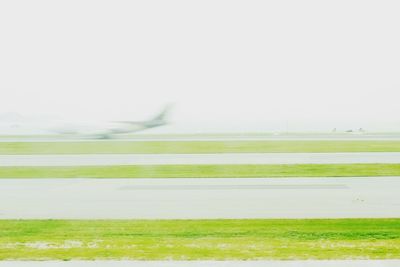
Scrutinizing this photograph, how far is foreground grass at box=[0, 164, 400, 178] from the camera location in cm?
1756

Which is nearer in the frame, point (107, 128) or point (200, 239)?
point (200, 239)

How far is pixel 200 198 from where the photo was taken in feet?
40.4

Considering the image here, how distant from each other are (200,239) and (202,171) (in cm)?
1100

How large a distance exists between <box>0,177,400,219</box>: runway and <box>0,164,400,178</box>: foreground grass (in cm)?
133

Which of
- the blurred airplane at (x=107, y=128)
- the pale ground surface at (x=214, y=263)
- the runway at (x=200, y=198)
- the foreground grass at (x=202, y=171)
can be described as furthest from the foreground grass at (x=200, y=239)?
the blurred airplane at (x=107, y=128)

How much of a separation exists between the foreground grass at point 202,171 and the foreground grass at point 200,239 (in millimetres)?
8143

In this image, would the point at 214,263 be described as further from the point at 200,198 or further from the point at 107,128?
the point at 107,128

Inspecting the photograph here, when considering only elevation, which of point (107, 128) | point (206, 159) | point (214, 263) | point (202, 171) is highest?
point (107, 128)

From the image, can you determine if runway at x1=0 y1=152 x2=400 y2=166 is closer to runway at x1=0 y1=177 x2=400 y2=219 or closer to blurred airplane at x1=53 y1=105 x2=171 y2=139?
runway at x1=0 y1=177 x2=400 y2=219

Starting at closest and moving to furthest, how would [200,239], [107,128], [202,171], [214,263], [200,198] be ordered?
[214,263]
[200,239]
[200,198]
[202,171]
[107,128]

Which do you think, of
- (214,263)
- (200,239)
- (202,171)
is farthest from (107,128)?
(214,263)

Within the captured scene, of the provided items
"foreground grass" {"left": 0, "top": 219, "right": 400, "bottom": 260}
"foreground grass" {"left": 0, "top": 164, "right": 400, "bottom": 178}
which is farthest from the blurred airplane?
"foreground grass" {"left": 0, "top": 219, "right": 400, "bottom": 260}

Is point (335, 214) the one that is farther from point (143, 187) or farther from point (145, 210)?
point (143, 187)

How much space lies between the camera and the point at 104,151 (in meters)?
29.1
